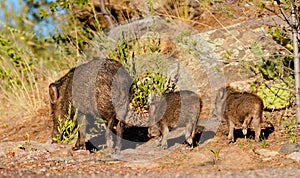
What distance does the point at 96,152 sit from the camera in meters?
6.05

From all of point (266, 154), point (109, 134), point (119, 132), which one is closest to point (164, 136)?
point (119, 132)

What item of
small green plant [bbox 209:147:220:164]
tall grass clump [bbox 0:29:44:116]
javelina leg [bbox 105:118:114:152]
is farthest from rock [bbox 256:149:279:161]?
tall grass clump [bbox 0:29:44:116]

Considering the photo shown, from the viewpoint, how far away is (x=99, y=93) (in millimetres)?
5906

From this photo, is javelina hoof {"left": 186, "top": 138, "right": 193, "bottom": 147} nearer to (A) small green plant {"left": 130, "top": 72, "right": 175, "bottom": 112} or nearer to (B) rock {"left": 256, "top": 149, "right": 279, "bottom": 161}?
(B) rock {"left": 256, "top": 149, "right": 279, "bottom": 161}

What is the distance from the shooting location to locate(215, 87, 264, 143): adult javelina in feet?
20.8

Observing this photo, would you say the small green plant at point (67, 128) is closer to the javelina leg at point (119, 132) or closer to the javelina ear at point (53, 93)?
the javelina ear at point (53, 93)

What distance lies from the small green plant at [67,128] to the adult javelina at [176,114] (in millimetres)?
987

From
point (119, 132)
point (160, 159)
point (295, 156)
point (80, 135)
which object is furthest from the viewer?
point (80, 135)

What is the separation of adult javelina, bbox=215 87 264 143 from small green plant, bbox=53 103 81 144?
195cm

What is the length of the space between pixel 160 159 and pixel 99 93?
40.2 inches

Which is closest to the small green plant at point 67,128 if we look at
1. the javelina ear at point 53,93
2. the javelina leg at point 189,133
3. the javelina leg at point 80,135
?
the javelina leg at point 80,135

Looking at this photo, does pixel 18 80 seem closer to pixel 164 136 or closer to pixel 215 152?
pixel 164 136

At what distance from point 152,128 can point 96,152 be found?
0.87 m

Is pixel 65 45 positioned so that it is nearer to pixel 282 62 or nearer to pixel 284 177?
pixel 282 62
